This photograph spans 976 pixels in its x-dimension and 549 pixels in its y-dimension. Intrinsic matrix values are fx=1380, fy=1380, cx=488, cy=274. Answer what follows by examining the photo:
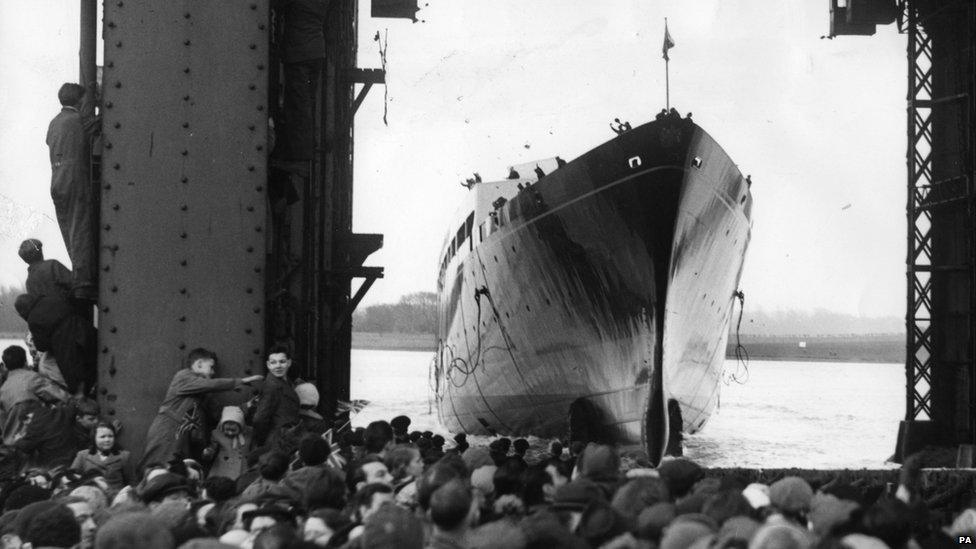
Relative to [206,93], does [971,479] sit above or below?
below

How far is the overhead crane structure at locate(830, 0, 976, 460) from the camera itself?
56.3 ft

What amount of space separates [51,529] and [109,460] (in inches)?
102

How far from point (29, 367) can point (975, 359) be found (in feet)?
36.1

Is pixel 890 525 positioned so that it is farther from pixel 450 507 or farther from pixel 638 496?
pixel 450 507

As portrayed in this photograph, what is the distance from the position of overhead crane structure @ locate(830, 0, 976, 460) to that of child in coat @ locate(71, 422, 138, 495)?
37.6 ft

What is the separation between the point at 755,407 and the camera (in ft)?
218

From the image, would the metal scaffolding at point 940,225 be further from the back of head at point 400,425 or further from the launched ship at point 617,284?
the back of head at point 400,425

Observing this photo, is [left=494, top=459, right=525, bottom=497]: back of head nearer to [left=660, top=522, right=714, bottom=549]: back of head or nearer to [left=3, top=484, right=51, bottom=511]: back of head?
[left=660, top=522, right=714, bottom=549]: back of head

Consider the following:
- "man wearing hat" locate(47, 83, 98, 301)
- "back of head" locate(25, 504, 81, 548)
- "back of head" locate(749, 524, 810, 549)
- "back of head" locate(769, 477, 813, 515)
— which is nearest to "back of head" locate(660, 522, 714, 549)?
"back of head" locate(749, 524, 810, 549)

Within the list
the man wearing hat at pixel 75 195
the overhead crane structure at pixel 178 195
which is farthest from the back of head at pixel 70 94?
the overhead crane structure at pixel 178 195

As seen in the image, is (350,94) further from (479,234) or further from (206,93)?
(206,93)

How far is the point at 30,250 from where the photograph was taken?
9.87 meters

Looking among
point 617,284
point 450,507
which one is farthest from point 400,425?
point 617,284

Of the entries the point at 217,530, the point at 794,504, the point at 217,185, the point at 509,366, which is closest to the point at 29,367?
the point at 217,185
